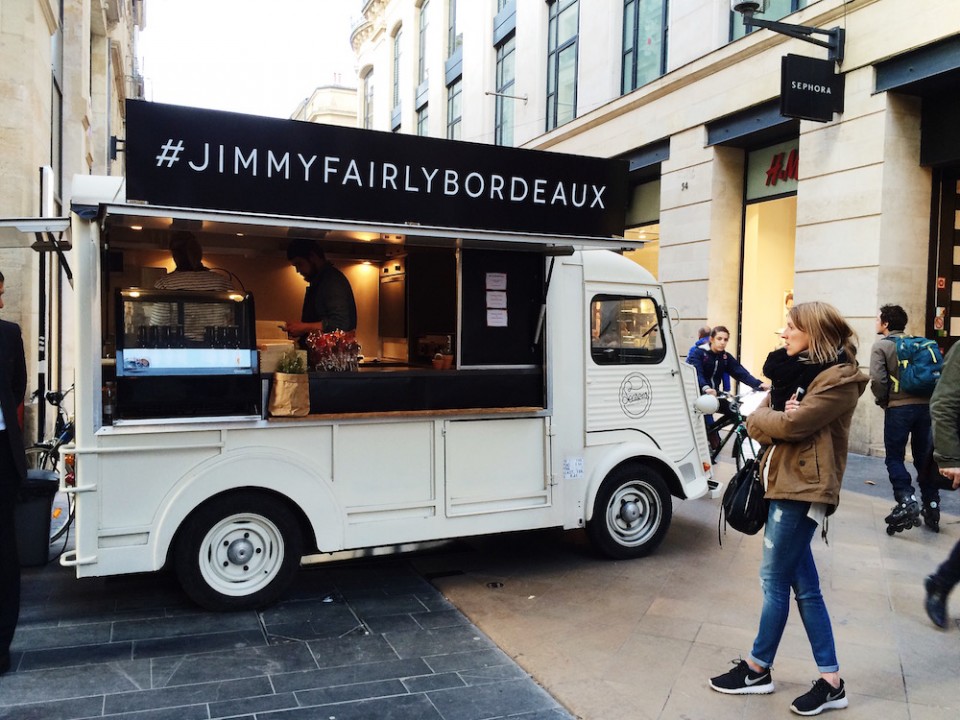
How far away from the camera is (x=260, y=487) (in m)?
4.93

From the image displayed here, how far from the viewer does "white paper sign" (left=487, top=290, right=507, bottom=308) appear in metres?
5.74

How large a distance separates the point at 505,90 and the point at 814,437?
2126cm

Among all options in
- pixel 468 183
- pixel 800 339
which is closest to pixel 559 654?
pixel 800 339

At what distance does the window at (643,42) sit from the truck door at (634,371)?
1097cm

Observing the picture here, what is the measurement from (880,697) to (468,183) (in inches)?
149

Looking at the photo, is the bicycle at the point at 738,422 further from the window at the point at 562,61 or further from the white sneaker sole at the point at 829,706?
the window at the point at 562,61

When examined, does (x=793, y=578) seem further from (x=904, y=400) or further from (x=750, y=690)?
(x=904, y=400)

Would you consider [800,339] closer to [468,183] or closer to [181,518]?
[468,183]

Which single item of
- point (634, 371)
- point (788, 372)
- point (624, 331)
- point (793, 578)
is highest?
point (624, 331)

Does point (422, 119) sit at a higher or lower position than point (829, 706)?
higher

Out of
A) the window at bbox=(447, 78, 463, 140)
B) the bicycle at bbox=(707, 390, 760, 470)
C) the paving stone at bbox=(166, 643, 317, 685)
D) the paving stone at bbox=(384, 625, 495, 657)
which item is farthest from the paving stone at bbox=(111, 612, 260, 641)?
the window at bbox=(447, 78, 463, 140)

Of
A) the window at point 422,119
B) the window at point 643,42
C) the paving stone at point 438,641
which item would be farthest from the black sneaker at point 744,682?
the window at point 422,119

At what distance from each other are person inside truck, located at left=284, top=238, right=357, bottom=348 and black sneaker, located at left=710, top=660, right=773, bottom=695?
3.40 meters

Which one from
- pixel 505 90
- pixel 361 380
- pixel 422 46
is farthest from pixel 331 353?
pixel 422 46
